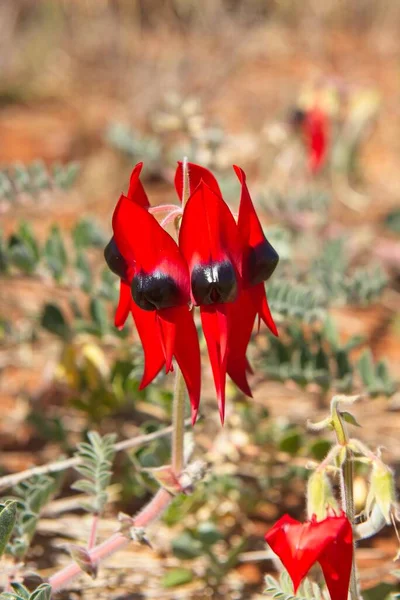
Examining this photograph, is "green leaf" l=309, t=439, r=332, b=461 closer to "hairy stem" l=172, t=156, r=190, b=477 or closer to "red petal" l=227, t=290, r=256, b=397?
"hairy stem" l=172, t=156, r=190, b=477

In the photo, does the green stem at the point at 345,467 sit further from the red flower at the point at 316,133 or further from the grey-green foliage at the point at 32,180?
the red flower at the point at 316,133

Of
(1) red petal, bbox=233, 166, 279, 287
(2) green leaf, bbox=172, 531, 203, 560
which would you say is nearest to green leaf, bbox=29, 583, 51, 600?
(1) red petal, bbox=233, 166, 279, 287

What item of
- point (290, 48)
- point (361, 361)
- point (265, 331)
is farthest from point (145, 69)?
point (361, 361)

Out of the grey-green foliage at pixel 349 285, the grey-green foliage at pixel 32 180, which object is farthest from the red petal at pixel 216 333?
the grey-green foliage at pixel 32 180

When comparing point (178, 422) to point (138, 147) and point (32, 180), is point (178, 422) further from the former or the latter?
point (138, 147)

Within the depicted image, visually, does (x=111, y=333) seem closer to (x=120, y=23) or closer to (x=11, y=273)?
(x=11, y=273)
